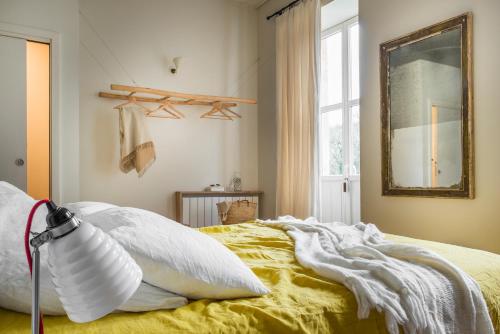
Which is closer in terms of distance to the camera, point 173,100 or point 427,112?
point 427,112

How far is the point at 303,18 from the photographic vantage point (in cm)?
392

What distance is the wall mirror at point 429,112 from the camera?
2.49 metres

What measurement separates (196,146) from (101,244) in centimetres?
383

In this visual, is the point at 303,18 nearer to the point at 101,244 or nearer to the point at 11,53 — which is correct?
the point at 11,53

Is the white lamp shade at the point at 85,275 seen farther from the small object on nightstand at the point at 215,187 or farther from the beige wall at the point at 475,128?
the small object on nightstand at the point at 215,187

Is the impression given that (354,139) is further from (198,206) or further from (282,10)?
(198,206)

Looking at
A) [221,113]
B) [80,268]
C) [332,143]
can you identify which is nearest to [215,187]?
[221,113]

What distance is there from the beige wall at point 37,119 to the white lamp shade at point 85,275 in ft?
14.6

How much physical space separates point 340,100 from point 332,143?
450mm

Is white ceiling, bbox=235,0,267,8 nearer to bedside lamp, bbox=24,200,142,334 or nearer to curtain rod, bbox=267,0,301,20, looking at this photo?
curtain rod, bbox=267,0,301,20

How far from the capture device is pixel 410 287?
1131mm

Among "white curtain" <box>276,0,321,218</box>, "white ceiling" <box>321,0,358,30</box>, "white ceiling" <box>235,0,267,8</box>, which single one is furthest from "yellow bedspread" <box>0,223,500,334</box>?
"white ceiling" <box>235,0,267,8</box>

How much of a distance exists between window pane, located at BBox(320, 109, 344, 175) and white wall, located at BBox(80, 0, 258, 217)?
813mm

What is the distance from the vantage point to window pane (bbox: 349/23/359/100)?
13.0 ft
